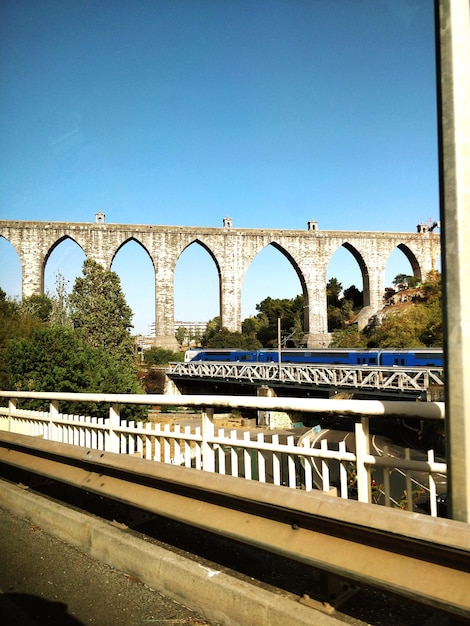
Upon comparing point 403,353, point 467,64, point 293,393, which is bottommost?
point 293,393

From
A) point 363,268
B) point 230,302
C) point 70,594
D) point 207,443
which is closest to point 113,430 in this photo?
point 207,443

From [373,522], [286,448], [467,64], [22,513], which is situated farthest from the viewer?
[22,513]

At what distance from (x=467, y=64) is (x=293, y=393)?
40158 mm

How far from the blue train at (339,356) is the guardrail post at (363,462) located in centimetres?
2976

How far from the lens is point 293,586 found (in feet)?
8.48

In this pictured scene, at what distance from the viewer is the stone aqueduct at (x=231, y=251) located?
Answer: 52.8 metres

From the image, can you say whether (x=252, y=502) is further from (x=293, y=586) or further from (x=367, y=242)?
(x=367, y=242)

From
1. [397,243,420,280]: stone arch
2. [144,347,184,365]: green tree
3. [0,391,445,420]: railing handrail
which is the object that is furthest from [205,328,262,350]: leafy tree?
[0,391,445,420]: railing handrail

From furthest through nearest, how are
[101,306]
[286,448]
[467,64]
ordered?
[101,306] → [286,448] → [467,64]

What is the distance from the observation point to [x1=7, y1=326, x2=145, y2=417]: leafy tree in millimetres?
22578

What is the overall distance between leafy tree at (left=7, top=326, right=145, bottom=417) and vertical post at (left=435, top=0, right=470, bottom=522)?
2057 centimetres

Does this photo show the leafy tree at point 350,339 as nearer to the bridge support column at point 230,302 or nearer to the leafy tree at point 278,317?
the leafy tree at point 278,317

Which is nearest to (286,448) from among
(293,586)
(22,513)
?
(293,586)

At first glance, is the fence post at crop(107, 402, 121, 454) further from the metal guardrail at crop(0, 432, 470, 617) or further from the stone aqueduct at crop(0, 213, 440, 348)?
the stone aqueduct at crop(0, 213, 440, 348)
